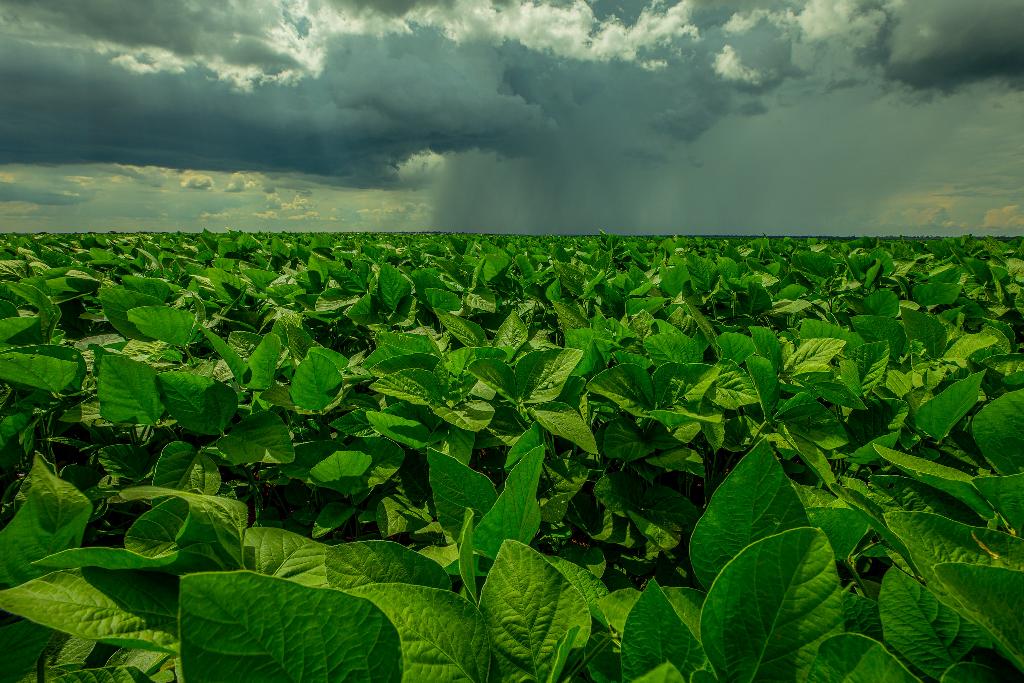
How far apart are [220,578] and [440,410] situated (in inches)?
35.0

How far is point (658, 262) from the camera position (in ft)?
15.6

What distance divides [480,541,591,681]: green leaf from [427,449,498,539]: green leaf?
27 centimetres

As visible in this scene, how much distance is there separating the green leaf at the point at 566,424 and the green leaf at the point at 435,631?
68cm

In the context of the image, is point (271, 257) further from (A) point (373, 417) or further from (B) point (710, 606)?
(B) point (710, 606)

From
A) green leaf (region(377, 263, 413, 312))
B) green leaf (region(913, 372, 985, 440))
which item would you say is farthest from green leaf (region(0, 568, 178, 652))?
green leaf (region(377, 263, 413, 312))

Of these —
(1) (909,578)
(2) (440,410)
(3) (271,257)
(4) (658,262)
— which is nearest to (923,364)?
(1) (909,578)

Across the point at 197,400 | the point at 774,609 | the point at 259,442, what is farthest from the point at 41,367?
the point at 774,609

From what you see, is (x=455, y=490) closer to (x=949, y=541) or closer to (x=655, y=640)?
(x=655, y=640)

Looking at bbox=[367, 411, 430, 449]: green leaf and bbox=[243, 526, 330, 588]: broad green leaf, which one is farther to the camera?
bbox=[367, 411, 430, 449]: green leaf

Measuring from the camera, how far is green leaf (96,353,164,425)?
1.28m

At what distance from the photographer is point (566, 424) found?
1.30 metres

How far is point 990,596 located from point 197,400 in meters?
1.50

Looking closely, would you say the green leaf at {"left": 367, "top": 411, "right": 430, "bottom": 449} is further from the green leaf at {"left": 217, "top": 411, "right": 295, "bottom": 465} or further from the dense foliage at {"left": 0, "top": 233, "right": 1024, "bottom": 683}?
the green leaf at {"left": 217, "top": 411, "right": 295, "bottom": 465}

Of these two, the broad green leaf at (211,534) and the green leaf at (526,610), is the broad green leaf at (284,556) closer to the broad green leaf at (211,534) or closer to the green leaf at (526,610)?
the broad green leaf at (211,534)
